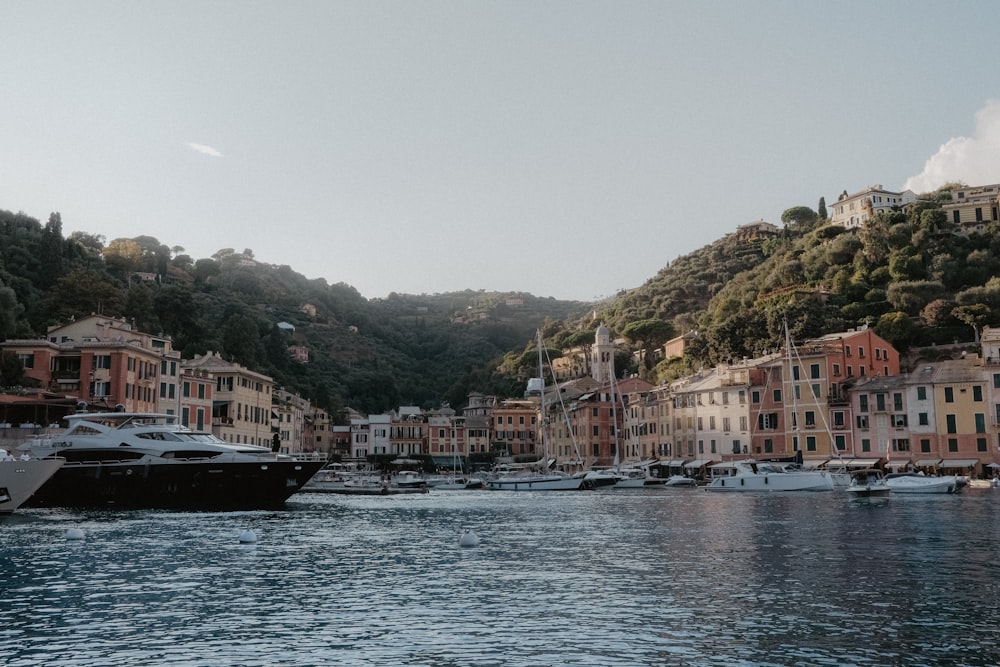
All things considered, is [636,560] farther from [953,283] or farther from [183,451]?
[953,283]

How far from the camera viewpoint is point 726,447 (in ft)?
302

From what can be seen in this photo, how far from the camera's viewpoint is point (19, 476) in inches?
1660

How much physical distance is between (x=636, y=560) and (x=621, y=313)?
149 m

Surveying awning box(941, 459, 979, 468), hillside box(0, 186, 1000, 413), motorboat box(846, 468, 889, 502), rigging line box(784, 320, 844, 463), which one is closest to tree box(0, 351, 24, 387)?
hillside box(0, 186, 1000, 413)

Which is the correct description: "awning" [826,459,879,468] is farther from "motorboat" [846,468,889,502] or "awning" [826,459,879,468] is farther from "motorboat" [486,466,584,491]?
"motorboat" [486,466,584,491]

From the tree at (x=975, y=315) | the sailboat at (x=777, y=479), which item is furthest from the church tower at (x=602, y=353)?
the sailboat at (x=777, y=479)

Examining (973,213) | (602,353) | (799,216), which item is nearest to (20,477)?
(602,353)

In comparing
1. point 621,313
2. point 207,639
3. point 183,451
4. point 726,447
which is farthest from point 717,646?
point 621,313

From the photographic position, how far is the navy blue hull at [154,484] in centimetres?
4947

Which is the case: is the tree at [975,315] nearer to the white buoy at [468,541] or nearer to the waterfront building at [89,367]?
the white buoy at [468,541]

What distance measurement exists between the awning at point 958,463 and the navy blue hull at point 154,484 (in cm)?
5600

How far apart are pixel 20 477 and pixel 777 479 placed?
54000mm

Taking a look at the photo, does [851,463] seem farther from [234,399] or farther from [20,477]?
[20,477]

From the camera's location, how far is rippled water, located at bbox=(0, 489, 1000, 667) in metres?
14.7
